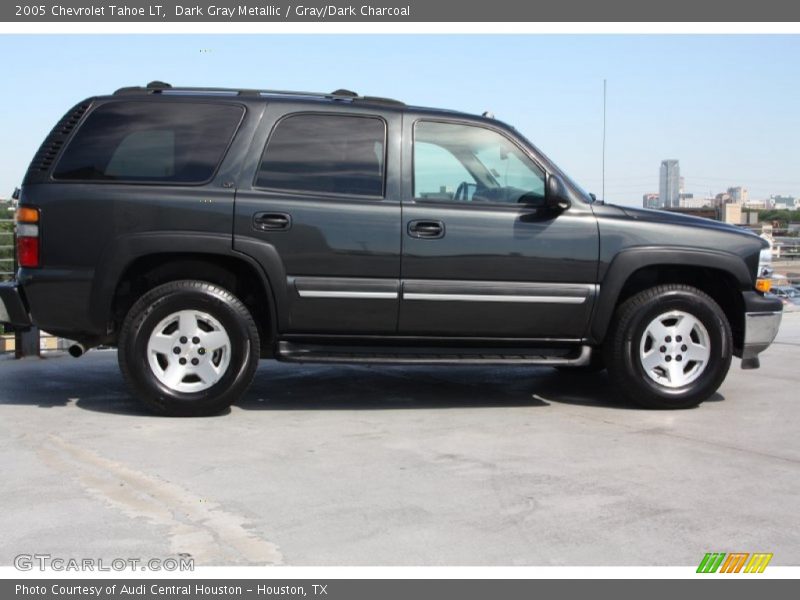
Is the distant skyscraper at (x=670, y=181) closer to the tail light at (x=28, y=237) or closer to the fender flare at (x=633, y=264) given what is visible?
the fender flare at (x=633, y=264)

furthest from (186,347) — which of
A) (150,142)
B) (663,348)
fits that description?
(663,348)

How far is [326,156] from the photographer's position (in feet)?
19.8

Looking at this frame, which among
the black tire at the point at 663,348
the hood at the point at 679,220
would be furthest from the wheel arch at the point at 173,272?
the hood at the point at 679,220

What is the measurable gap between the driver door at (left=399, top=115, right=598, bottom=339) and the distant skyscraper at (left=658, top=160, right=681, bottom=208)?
→ 1919 centimetres

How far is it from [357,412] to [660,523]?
250 cm

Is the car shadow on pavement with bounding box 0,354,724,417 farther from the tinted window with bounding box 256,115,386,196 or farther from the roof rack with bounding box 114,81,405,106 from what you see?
the roof rack with bounding box 114,81,405,106

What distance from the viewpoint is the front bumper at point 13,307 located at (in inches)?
231

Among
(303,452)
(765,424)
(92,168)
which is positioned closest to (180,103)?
(92,168)

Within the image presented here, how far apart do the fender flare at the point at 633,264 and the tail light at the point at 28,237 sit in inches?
132

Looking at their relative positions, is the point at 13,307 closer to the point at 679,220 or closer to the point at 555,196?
the point at 555,196

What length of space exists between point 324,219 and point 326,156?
44 centimetres

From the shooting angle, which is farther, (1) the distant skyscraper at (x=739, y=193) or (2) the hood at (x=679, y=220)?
(1) the distant skyscraper at (x=739, y=193)

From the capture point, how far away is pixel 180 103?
6000mm

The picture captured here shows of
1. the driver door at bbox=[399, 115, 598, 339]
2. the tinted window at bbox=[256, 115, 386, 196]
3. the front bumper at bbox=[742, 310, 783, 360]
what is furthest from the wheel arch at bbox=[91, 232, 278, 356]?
the front bumper at bbox=[742, 310, 783, 360]
